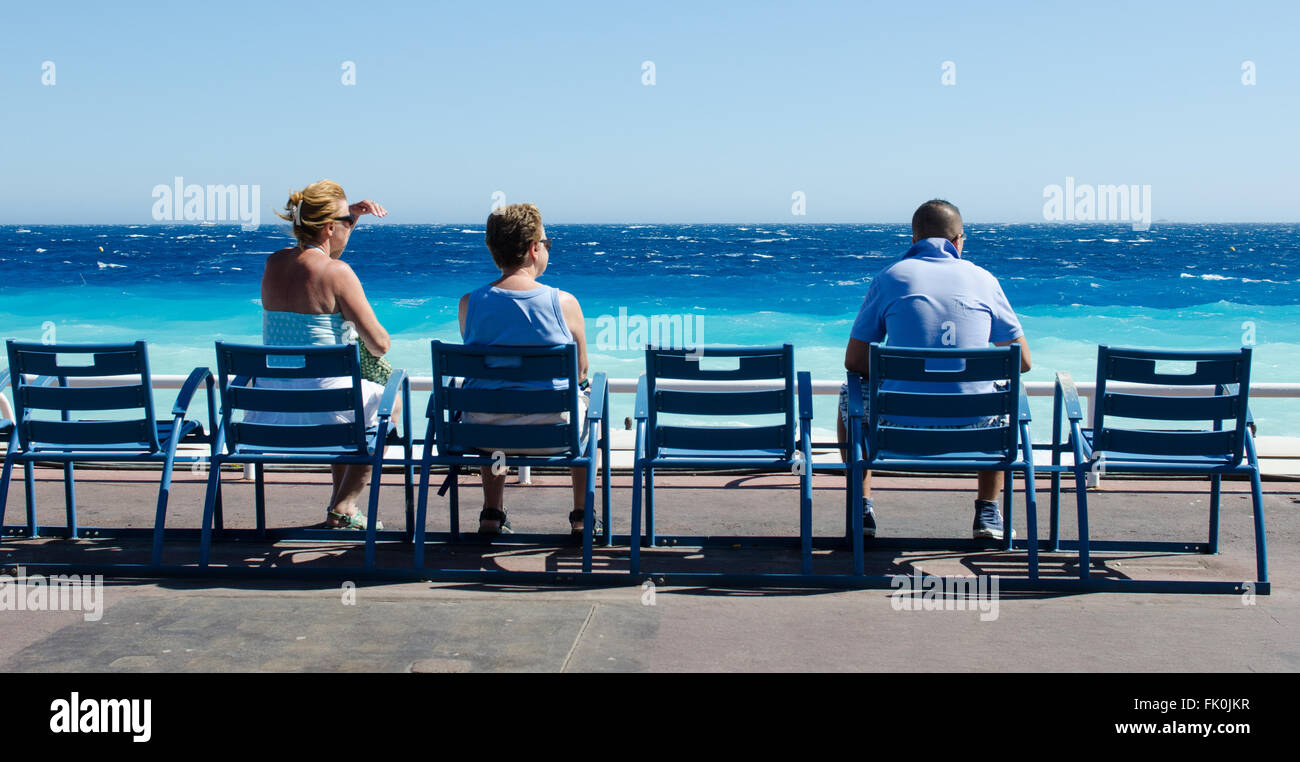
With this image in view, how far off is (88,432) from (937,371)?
11.4ft

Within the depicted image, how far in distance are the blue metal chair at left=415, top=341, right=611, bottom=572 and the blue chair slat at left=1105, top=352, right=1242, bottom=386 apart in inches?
81.1

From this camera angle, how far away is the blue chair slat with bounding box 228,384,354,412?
182 inches

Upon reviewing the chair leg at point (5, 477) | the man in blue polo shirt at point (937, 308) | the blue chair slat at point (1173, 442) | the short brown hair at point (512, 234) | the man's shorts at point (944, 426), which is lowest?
the chair leg at point (5, 477)

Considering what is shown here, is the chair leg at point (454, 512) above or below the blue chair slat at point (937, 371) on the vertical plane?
below

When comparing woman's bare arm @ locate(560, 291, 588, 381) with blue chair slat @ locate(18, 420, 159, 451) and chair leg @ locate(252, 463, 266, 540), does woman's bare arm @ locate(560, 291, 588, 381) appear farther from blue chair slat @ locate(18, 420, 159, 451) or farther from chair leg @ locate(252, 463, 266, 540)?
blue chair slat @ locate(18, 420, 159, 451)

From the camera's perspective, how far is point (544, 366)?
4602mm

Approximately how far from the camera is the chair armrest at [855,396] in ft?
15.4

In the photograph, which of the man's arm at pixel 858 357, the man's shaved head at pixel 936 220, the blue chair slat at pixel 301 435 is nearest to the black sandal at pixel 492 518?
the blue chair slat at pixel 301 435

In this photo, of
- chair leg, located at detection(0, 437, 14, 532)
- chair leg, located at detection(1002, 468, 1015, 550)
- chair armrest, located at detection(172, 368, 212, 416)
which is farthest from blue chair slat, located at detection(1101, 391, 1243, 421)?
chair leg, located at detection(0, 437, 14, 532)

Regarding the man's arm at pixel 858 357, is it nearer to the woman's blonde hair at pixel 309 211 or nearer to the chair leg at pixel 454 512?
the chair leg at pixel 454 512

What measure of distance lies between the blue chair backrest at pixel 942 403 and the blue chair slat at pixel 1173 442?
15.9 inches

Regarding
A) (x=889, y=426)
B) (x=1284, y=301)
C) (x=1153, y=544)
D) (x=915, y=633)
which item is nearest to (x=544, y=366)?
(x=889, y=426)
